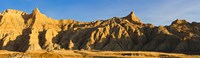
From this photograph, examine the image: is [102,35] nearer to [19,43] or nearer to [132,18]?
[132,18]

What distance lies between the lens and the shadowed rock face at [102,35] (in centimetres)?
15188

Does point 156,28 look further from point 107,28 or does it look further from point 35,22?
point 35,22

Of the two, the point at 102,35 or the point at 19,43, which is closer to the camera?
the point at 102,35

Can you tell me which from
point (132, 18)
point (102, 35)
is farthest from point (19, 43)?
point (132, 18)

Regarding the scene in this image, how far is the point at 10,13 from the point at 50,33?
3274cm

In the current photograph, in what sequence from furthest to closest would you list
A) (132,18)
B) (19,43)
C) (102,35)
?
1. (132,18)
2. (19,43)
3. (102,35)

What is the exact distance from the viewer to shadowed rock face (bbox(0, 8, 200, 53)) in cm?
15188

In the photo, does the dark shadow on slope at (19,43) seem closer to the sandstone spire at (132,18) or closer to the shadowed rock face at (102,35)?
the shadowed rock face at (102,35)

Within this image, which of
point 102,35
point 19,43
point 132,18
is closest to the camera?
point 102,35

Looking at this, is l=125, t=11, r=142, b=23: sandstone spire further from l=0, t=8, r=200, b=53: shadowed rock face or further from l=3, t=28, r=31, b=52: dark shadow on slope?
l=3, t=28, r=31, b=52: dark shadow on slope

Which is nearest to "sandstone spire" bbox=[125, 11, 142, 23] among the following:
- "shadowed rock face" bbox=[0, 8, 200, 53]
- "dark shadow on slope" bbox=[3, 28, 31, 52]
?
"shadowed rock face" bbox=[0, 8, 200, 53]

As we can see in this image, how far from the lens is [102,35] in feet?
542

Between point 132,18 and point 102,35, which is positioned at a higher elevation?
point 132,18

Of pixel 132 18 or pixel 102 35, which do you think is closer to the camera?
pixel 102 35
